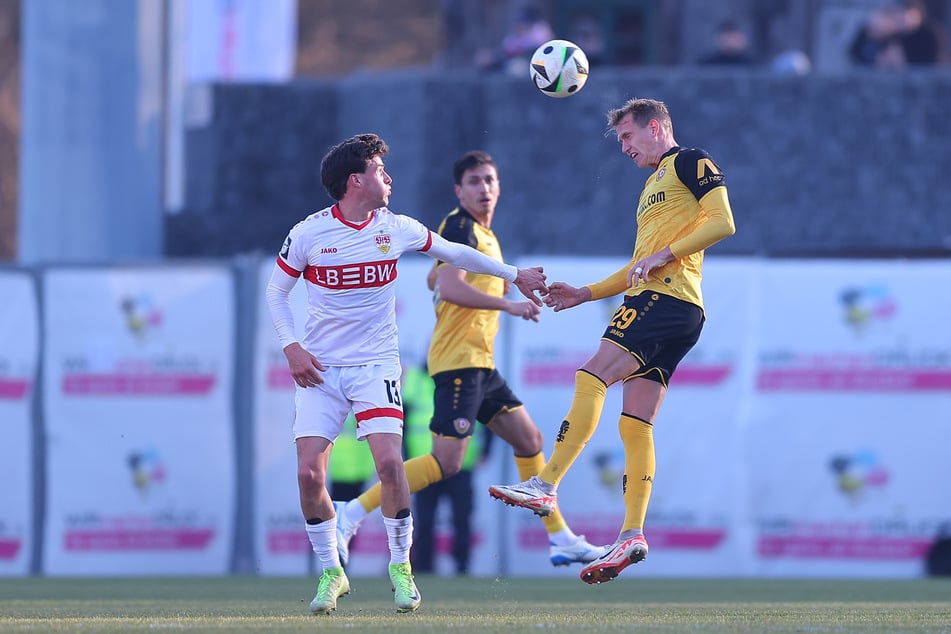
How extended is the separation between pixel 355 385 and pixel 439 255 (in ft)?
2.76

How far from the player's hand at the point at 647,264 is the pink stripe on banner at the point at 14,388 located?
7.36 m

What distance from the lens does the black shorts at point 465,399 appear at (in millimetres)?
10195

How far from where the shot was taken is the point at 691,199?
9.05 meters

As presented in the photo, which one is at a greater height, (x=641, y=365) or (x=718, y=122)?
(x=718, y=122)

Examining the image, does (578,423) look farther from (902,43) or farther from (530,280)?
(902,43)

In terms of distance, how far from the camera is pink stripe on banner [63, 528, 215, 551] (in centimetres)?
1438

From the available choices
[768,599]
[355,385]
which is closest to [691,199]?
[355,385]

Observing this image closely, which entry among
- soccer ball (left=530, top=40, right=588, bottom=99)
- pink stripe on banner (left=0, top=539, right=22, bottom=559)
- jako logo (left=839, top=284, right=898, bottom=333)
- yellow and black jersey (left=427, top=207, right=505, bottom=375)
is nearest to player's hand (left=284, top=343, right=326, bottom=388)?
yellow and black jersey (left=427, top=207, right=505, bottom=375)

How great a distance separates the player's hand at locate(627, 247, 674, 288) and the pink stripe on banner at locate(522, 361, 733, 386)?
5.32m

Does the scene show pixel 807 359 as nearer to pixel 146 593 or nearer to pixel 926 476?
pixel 926 476

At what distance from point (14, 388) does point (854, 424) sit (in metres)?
7.27

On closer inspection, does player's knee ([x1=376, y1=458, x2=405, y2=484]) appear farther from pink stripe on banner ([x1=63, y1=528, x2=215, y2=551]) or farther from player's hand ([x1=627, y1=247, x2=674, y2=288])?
pink stripe on banner ([x1=63, y1=528, x2=215, y2=551])

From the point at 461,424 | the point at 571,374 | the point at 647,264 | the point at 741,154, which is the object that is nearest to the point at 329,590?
the point at 461,424

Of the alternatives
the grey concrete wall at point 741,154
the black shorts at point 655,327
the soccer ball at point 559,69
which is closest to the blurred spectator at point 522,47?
the grey concrete wall at point 741,154
